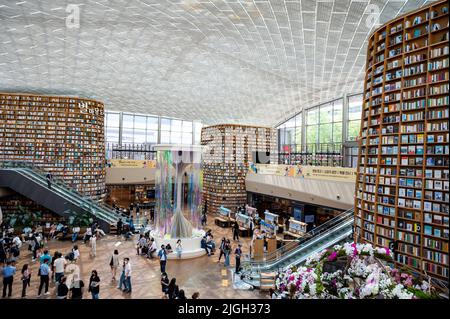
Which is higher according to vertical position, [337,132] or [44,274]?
[337,132]

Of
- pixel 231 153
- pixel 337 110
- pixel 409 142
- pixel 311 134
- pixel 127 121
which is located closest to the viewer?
pixel 409 142

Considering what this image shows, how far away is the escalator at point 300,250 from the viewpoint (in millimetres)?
8195

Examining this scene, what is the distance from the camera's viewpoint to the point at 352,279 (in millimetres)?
4293

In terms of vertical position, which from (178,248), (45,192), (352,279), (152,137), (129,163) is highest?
(152,137)

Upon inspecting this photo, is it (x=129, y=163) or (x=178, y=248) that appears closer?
(x=178, y=248)

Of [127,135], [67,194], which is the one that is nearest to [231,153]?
[67,194]

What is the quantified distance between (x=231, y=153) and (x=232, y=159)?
0.37 metres

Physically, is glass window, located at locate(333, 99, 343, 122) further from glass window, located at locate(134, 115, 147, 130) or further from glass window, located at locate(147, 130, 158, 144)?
glass window, located at locate(134, 115, 147, 130)

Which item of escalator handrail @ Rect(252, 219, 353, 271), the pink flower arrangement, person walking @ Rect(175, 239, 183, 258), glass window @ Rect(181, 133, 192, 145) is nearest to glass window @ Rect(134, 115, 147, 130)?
glass window @ Rect(181, 133, 192, 145)

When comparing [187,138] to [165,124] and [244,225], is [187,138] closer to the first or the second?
[165,124]

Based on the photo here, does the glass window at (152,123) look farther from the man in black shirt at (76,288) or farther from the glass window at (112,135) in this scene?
the man in black shirt at (76,288)

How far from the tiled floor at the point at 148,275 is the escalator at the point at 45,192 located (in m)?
2.03

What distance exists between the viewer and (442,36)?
5215 millimetres

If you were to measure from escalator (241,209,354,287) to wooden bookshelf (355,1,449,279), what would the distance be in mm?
1632
